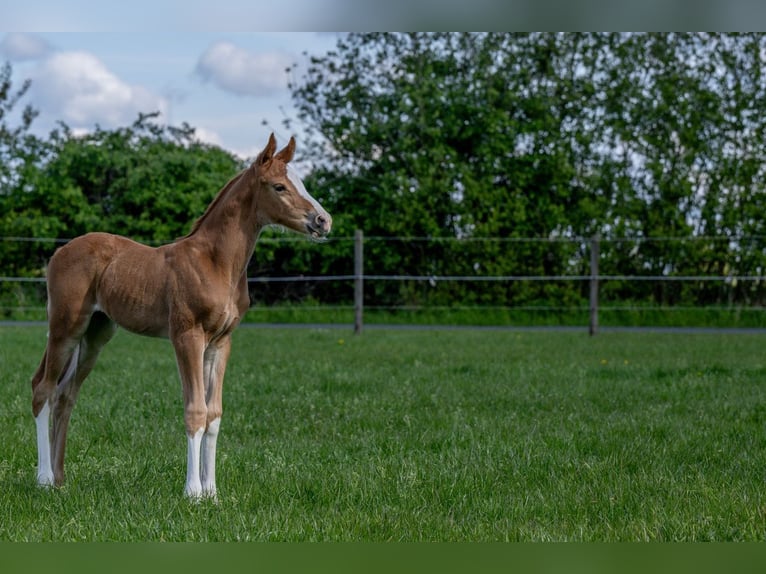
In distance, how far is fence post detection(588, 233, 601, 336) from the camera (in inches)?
659

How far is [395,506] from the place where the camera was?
4.39 meters

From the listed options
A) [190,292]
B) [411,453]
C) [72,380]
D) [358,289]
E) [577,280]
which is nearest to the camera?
[190,292]

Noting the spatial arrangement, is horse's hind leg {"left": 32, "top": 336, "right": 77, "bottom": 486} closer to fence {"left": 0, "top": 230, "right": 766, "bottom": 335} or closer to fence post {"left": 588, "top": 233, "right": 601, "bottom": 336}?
fence post {"left": 588, "top": 233, "right": 601, "bottom": 336}

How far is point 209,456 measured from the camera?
15.1 feet

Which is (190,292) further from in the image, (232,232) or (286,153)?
(286,153)

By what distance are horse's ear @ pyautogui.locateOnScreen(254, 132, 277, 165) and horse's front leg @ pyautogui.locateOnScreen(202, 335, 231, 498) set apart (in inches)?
36.0

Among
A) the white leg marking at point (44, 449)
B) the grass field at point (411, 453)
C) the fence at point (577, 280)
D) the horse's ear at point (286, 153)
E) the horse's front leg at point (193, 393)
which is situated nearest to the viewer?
the grass field at point (411, 453)

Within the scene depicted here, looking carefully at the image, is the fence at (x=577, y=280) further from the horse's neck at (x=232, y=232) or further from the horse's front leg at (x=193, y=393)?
the horse's front leg at (x=193, y=393)

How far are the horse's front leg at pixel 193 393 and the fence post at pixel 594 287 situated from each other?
13.1 meters

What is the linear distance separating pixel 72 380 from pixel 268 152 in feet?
5.66

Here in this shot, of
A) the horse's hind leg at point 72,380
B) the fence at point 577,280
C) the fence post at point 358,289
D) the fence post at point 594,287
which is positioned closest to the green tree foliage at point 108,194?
the fence at point 577,280

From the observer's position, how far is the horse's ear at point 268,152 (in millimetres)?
4398

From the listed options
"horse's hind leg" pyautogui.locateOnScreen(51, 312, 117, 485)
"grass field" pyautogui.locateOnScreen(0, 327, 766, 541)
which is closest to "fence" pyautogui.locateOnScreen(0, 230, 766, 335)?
"grass field" pyautogui.locateOnScreen(0, 327, 766, 541)

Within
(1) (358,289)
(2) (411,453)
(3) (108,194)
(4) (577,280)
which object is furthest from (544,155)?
(2) (411,453)
